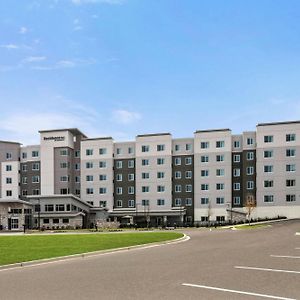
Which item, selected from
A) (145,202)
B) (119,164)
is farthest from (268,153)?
(119,164)

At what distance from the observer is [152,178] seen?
92.4 m

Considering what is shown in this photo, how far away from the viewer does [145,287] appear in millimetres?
10883

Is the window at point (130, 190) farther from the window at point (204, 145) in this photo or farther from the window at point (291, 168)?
the window at point (291, 168)

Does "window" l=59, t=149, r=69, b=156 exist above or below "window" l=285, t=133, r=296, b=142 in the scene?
below

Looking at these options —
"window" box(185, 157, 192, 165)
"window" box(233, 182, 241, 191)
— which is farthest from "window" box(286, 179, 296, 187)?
"window" box(185, 157, 192, 165)

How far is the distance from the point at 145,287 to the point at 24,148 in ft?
310

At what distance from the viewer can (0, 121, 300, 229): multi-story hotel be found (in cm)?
8525

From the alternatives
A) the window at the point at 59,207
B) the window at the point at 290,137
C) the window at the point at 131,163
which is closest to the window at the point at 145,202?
the window at the point at 131,163

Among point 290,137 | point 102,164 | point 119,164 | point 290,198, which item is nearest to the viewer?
point 290,198

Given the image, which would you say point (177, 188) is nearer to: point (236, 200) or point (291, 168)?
point (236, 200)

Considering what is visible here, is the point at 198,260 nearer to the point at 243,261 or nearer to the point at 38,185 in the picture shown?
the point at 243,261

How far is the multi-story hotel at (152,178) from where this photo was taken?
85.2 meters

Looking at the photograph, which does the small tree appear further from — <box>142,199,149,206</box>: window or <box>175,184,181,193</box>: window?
<box>142,199,149,206</box>: window

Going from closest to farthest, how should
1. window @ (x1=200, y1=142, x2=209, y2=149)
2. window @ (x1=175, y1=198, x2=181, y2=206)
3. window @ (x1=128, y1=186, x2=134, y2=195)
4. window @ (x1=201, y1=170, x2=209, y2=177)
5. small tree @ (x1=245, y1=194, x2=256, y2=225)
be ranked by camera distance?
small tree @ (x1=245, y1=194, x2=256, y2=225) < window @ (x1=201, y1=170, x2=209, y2=177) < window @ (x1=200, y1=142, x2=209, y2=149) < window @ (x1=175, y1=198, x2=181, y2=206) < window @ (x1=128, y1=186, x2=134, y2=195)
